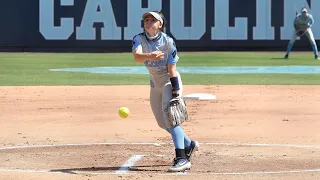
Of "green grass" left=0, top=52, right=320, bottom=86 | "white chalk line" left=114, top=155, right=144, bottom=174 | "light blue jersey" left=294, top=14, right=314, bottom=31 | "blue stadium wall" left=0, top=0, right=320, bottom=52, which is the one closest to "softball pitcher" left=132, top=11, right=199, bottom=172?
"white chalk line" left=114, top=155, right=144, bottom=174

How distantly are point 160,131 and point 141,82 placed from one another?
28.3 ft

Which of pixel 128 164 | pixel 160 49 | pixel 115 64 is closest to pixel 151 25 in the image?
pixel 160 49

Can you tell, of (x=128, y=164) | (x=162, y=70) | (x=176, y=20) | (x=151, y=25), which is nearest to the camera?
(x=151, y=25)

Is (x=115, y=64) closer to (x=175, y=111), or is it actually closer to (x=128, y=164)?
(x=128, y=164)

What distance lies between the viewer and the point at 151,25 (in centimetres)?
884

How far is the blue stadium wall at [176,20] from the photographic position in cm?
3641

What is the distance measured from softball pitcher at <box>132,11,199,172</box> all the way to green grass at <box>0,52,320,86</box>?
11484 mm

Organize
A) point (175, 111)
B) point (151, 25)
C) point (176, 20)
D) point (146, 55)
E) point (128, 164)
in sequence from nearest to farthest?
point (146, 55) → point (151, 25) → point (175, 111) → point (128, 164) → point (176, 20)

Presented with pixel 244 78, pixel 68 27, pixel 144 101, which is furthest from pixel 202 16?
pixel 144 101

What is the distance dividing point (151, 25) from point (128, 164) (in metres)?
1.56

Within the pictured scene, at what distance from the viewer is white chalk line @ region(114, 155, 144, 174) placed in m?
8.71

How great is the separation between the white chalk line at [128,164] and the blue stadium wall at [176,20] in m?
26.8

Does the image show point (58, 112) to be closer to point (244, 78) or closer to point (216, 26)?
point (244, 78)

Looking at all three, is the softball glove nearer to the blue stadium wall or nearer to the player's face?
the player's face
